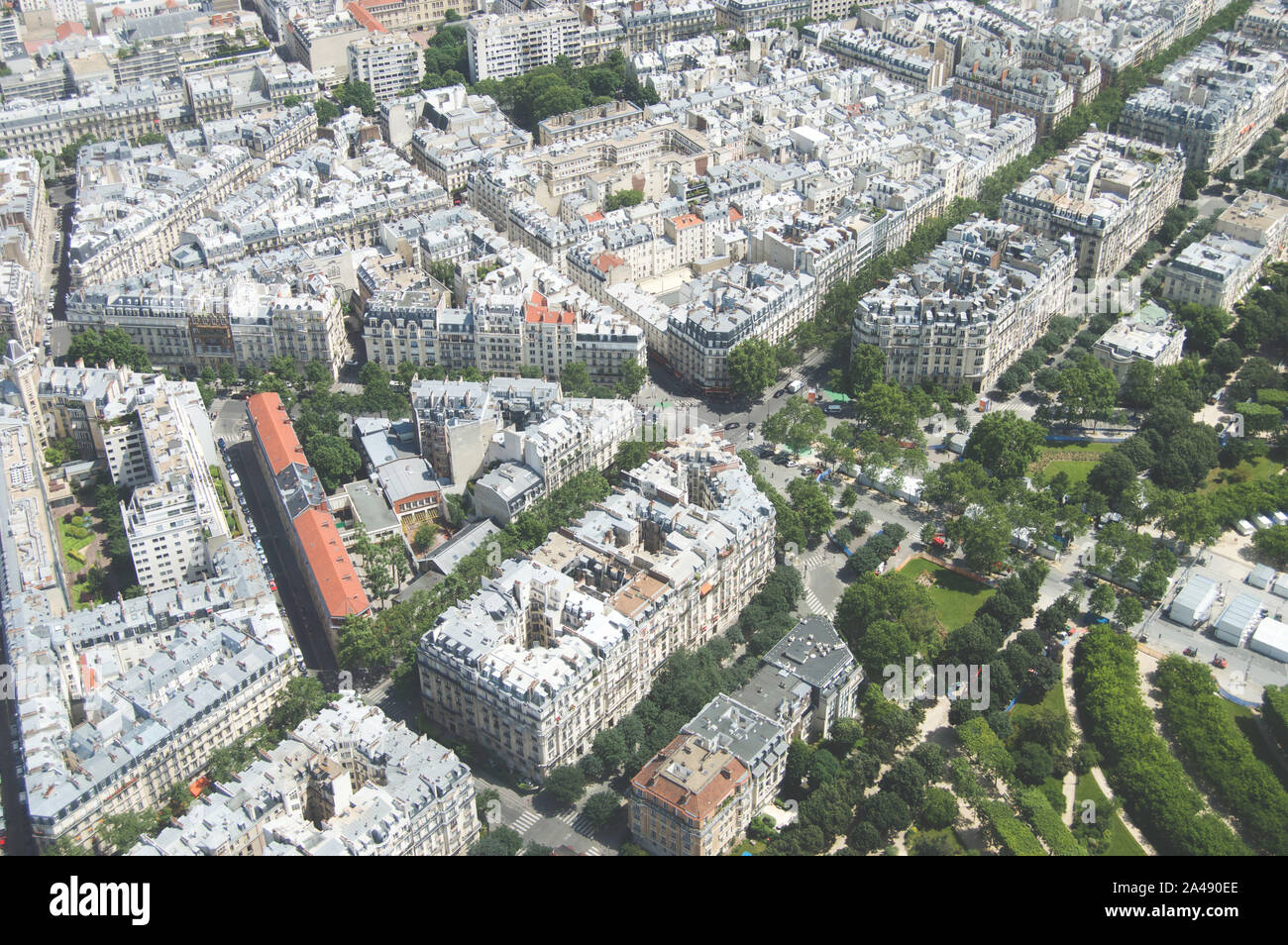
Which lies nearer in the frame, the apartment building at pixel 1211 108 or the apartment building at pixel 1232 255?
the apartment building at pixel 1232 255

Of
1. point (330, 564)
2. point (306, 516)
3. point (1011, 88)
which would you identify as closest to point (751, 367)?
point (306, 516)

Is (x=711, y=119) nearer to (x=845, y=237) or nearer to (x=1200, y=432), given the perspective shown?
(x=845, y=237)

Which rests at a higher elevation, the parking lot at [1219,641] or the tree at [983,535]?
the tree at [983,535]

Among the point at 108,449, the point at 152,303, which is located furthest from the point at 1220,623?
the point at 152,303

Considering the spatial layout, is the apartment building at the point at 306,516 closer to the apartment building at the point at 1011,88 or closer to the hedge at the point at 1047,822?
the hedge at the point at 1047,822

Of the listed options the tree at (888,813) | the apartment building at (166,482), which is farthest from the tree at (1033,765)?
the apartment building at (166,482)

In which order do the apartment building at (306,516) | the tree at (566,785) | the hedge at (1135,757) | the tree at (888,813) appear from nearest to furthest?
the hedge at (1135,757)
the tree at (888,813)
the tree at (566,785)
the apartment building at (306,516)

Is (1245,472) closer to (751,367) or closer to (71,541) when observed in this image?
(751,367)

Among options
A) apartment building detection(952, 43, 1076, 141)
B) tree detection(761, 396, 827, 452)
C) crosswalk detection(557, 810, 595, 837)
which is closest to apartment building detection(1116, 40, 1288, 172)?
apartment building detection(952, 43, 1076, 141)
